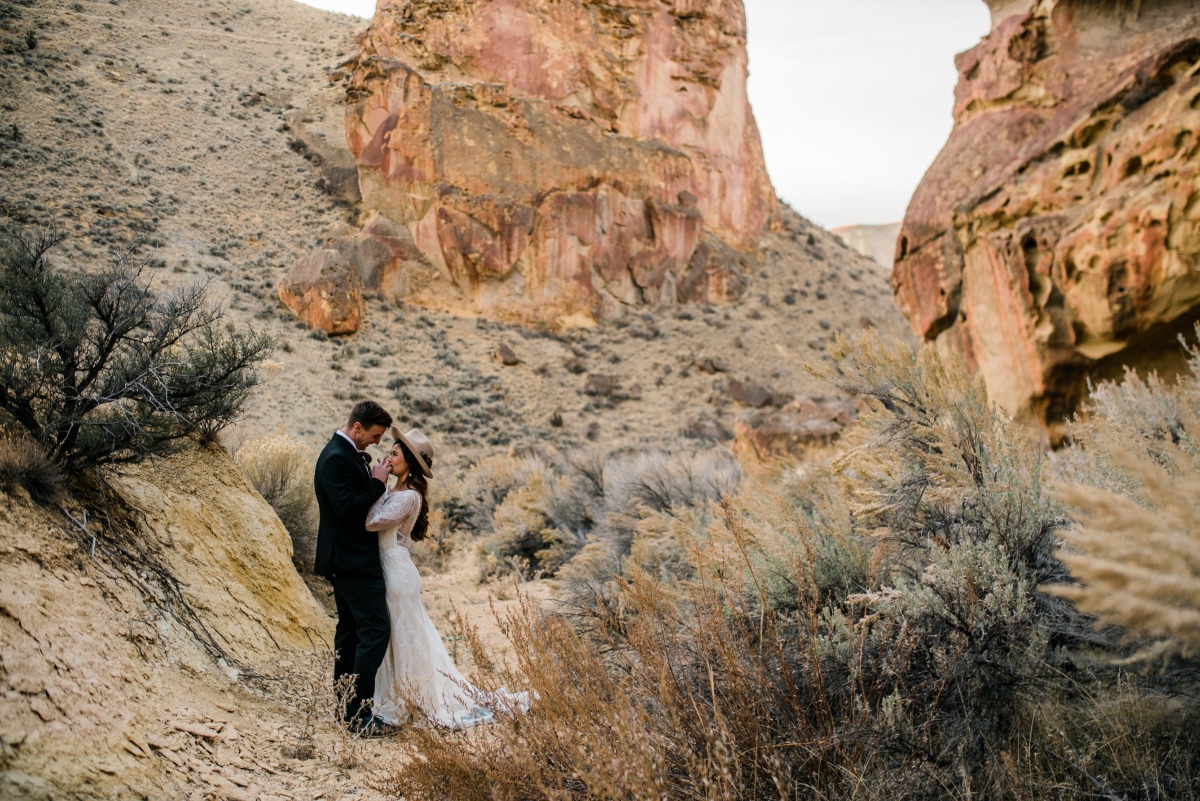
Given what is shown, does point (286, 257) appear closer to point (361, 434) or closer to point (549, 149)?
point (549, 149)

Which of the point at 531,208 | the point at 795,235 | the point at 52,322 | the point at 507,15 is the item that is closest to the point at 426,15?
the point at 507,15

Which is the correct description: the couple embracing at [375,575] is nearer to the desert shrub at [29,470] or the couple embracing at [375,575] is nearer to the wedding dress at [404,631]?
the wedding dress at [404,631]

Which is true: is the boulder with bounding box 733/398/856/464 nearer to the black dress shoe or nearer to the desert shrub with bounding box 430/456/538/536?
the desert shrub with bounding box 430/456/538/536

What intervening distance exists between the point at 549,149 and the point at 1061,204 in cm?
2555

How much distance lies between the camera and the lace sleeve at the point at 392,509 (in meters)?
3.95

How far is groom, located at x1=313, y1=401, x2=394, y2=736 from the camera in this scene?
3.84 m

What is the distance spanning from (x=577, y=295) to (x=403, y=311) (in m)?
7.17

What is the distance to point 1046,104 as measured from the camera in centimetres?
733

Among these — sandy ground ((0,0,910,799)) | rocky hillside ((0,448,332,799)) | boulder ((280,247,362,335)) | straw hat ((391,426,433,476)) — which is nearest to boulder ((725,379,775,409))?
sandy ground ((0,0,910,799))

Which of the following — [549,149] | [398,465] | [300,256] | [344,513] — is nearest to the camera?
[344,513]

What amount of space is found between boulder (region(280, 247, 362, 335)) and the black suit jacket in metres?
21.7

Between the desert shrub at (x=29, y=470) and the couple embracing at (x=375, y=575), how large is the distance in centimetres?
120

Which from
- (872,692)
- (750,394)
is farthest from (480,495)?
(750,394)

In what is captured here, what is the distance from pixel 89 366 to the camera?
3982 millimetres
